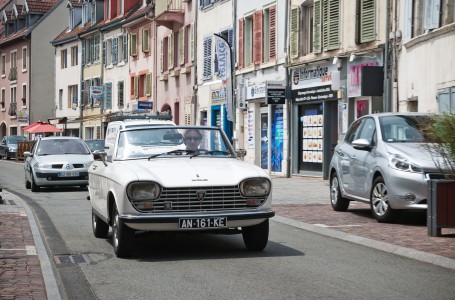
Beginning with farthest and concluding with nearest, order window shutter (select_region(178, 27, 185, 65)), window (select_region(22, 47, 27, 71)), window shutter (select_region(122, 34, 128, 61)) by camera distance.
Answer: window (select_region(22, 47, 27, 71)) < window shutter (select_region(122, 34, 128, 61)) < window shutter (select_region(178, 27, 185, 65))

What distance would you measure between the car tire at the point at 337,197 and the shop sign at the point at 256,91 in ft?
55.4

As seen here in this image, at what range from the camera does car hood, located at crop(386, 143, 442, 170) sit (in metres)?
13.3

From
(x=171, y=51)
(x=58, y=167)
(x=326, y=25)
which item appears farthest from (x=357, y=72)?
(x=171, y=51)

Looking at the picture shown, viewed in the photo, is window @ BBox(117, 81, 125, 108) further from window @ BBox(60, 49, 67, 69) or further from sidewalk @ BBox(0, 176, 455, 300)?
sidewalk @ BBox(0, 176, 455, 300)

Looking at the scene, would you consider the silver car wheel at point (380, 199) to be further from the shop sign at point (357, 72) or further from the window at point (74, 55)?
the window at point (74, 55)

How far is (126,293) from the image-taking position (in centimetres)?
810

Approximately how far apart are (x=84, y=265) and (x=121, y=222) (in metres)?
0.62

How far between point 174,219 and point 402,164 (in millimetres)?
4842

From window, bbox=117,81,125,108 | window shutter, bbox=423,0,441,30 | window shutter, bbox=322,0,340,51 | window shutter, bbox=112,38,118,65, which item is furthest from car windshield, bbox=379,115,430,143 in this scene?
window shutter, bbox=112,38,118,65

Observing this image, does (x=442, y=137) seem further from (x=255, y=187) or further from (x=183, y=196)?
(x=183, y=196)

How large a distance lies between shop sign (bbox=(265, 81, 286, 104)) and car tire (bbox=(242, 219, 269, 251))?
20959 mm

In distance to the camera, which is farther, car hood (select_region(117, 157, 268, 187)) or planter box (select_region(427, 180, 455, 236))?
planter box (select_region(427, 180, 455, 236))

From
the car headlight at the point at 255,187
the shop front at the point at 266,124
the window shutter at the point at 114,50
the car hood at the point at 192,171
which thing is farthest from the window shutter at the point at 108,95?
the car headlight at the point at 255,187

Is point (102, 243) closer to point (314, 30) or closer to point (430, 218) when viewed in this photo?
point (430, 218)
